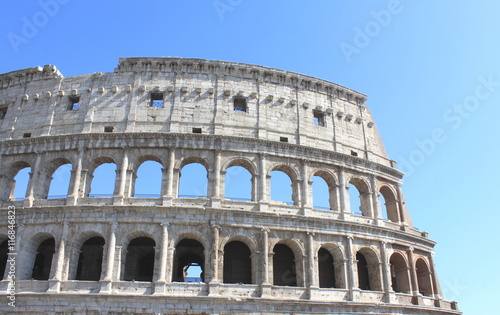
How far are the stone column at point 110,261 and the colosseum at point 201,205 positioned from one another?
5cm

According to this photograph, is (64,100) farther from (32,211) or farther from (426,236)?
(426,236)

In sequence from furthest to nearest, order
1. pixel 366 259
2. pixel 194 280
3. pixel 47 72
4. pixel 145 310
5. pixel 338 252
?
pixel 47 72
pixel 366 259
pixel 338 252
pixel 194 280
pixel 145 310

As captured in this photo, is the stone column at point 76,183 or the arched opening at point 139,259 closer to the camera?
the stone column at point 76,183

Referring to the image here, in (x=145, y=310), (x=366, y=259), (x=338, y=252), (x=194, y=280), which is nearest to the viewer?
(x=145, y=310)

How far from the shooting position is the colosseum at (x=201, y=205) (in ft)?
66.1

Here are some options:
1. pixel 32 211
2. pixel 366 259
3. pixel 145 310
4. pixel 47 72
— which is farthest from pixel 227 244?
pixel 47 72

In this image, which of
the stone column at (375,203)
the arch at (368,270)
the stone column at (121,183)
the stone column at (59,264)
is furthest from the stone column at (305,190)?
the stone column at (59,264)

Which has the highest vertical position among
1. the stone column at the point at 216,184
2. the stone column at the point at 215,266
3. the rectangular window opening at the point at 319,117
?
the rectangular window opening at the point at 319,117

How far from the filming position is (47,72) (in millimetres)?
26312

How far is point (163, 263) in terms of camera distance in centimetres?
2011

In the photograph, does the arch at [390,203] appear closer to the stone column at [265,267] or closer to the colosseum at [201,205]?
the colosseum at [201,205]

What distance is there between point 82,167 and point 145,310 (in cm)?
834

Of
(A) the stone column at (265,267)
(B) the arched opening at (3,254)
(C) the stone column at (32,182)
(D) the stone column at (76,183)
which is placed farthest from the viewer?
(B) the arched opening at (3,254)

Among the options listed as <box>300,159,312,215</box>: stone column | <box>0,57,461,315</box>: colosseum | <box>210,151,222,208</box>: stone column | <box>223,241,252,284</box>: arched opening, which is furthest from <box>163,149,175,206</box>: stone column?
<box>300,159,312,215</box>: stone column
